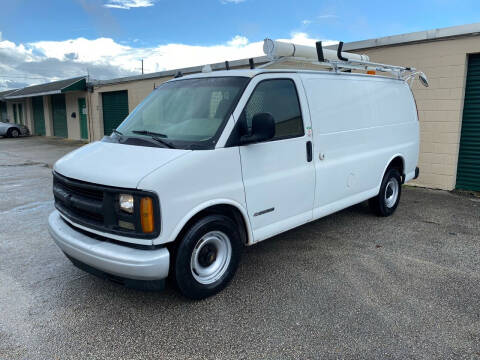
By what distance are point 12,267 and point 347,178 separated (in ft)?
13.7

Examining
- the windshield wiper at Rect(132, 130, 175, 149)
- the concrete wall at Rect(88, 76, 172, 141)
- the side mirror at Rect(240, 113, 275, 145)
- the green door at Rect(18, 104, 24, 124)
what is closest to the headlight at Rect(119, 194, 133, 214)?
the windshield wiper at Rect(132, 130, 175, 149)

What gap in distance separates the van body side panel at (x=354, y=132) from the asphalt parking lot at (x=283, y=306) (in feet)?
2.40

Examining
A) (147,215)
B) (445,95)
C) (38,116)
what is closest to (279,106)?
(147,215)

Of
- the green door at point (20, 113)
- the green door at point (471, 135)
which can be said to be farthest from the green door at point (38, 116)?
the green door at point (471, 135)

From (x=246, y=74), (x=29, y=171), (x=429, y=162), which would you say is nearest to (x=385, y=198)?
(x=429, y=162)

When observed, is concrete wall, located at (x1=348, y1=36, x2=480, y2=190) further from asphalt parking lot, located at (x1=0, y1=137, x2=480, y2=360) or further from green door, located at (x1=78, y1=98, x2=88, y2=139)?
green door, located at (x1=78, y1=98, x2=88, y2=139)

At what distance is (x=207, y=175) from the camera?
11.0 feet

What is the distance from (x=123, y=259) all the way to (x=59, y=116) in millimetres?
25087

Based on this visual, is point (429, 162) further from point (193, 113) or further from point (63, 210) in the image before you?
point (63, 210)

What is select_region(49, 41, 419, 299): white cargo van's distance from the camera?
3127 mm

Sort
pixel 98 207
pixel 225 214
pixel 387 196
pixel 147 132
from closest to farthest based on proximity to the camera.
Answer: pixel 98 207, pixel 225 214, pixel 147 132, pixel 387 196

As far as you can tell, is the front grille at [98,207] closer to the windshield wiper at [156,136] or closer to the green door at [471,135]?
the windshield wiper at [156,136]

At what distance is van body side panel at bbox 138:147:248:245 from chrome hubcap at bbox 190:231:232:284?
342 mm

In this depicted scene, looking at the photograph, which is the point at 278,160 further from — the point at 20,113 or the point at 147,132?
the point at 20,113
